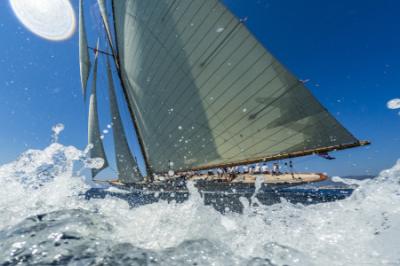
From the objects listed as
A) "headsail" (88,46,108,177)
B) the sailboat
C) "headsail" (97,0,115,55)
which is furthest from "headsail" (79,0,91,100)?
the sailboat

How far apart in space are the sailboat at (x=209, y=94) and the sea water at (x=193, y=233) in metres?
5.72

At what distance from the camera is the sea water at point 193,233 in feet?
7.73

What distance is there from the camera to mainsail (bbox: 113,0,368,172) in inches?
415

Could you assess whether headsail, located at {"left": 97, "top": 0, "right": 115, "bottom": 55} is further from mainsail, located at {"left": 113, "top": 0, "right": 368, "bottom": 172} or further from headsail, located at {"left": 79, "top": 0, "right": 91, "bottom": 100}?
mainsail, located at {"left": 113, "top": 0, "right": 368, "bottom": 172}

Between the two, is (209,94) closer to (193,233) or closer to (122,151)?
(193,233)

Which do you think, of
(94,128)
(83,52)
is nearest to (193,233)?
(83,52)

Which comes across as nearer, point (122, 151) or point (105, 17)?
point (105, 17)

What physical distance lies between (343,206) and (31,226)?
4712 mm

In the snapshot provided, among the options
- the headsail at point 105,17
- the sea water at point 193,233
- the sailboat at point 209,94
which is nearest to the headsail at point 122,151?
the headsail at point 105,17

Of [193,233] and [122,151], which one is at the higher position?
[122,151]

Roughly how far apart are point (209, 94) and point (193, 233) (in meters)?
9.85

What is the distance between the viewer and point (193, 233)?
3078 millimetres

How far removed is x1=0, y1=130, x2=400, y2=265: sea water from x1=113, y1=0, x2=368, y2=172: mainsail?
5709 millimetres

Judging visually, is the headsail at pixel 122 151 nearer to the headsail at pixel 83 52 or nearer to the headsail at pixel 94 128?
the headsail at pixel 94 128
